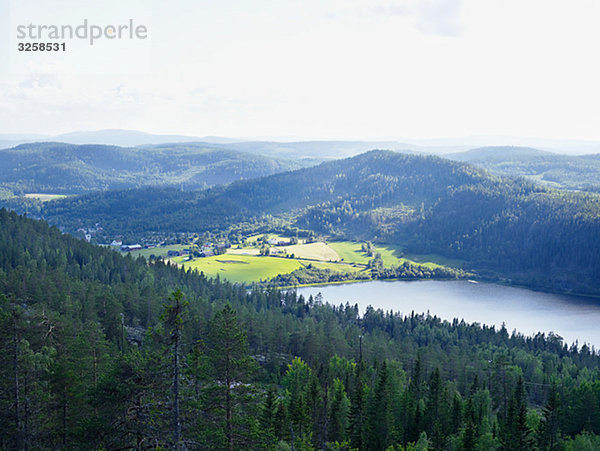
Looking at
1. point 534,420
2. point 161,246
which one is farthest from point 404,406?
point 161,246

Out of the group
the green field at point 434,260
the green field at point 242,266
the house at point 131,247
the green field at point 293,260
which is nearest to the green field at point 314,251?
the green field at point 293,260

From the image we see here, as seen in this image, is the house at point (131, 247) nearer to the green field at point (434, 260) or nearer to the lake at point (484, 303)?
the lake at point (484, 303)

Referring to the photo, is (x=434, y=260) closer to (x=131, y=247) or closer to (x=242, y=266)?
(x=242, y=266)

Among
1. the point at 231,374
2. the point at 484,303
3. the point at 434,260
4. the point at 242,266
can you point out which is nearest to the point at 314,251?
the point at 242,266

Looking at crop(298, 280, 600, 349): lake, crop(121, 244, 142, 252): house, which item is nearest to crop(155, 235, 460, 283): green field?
crop(121, 244, 142, 252): house

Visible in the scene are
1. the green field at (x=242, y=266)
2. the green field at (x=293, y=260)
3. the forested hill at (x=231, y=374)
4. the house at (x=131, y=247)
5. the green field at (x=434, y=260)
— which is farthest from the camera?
the green field at (x=434, y=260)
